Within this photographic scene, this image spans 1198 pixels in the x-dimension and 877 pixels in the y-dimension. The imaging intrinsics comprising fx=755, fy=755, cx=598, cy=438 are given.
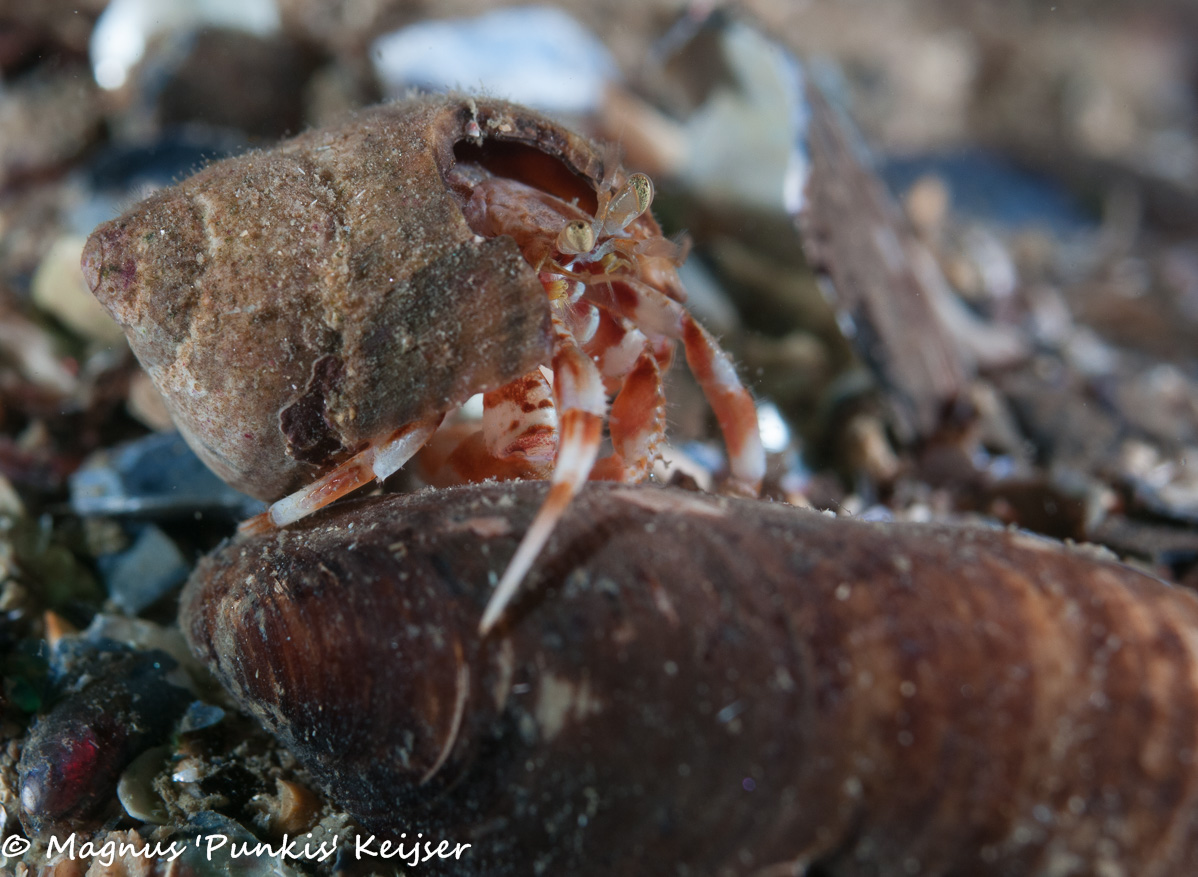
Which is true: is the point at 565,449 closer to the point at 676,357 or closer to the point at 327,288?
the point at 327,288

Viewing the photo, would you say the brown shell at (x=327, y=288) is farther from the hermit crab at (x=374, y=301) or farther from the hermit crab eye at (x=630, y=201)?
the hermit crab eye at (x=630, y=201)

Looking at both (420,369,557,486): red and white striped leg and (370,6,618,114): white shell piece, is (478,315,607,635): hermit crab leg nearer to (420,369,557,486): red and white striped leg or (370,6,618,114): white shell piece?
(420,369,557,486): red and white striped leg

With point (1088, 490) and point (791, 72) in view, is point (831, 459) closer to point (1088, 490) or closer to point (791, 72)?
point (1088, 490)

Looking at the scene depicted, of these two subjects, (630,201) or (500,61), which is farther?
(500,61)

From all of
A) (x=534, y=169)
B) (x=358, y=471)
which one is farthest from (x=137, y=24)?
(x=358, y=471)

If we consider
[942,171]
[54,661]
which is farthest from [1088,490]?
[942,171]

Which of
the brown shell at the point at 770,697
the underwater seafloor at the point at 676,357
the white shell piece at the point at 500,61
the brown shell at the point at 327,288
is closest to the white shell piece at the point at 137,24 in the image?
the underwater seafloor at the point at 676,357

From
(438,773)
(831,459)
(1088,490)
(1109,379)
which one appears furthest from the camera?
(1109,379)
